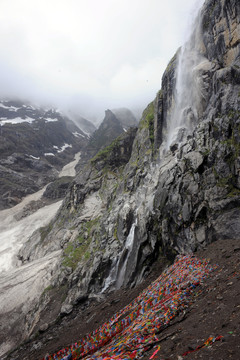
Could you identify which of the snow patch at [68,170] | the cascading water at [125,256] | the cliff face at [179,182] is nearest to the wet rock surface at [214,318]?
the cliff face at [179,182]

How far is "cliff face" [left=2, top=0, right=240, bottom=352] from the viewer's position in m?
20.8

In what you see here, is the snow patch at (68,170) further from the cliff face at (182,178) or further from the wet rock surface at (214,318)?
the wet rock surface at (214,318)

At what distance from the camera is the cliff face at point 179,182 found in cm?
2081

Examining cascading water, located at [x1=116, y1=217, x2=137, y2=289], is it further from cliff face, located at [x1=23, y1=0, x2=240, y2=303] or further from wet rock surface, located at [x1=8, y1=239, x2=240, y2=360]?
wet rock surface, located at [x1=8, y1=239, x2=240, y2=360]

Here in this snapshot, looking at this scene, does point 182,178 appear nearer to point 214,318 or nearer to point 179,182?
point 179,182

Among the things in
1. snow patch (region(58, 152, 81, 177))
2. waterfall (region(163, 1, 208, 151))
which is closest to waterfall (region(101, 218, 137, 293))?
waterfall (region(163, 1, 208, 151))

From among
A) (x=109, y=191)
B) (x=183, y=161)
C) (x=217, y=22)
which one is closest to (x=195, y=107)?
(x=217, y=22)

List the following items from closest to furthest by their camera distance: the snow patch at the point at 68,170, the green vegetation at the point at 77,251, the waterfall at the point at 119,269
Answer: the waterfall at the point at 119,269
the green vegetation at the point at 77,251
the snow patch at the point at 68,170

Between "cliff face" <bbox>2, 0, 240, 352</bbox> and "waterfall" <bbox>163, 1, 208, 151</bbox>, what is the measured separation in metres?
0.18

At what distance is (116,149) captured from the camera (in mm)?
70750

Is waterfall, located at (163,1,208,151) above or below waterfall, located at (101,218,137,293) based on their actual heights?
above

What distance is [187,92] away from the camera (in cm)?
3734

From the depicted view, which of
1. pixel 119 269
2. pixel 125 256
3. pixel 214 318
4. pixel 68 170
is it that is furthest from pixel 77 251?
pixel 68 170

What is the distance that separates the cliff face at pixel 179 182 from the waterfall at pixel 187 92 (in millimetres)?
180
